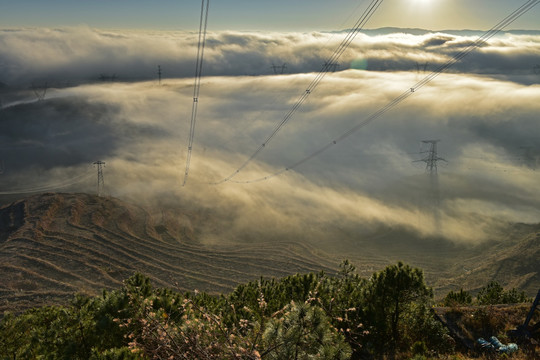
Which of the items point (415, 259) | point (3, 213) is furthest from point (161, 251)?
point (415, 259)

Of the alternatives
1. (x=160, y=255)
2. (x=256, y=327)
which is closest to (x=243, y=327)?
(x=256, y=327)

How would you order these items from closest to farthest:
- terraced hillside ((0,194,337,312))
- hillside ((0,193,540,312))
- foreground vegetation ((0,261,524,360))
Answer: foreground vegetation ((0,261,524,360)) < terraced hillside ((0,194,337,312)) < hillside ((0,193,540,312))

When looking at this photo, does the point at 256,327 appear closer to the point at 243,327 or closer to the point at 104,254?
the point at 243,327

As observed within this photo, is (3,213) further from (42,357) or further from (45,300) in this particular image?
(42,357)

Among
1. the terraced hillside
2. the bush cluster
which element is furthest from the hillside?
the bush cluster

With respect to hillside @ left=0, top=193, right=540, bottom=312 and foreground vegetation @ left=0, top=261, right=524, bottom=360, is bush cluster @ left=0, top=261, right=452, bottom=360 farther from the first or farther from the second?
hillside @ left=0, top=193, right=540, bottom=312

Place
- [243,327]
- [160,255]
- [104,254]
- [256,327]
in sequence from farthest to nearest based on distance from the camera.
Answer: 1. [160,255]
2. [104,254]
3. [243,327]
4. [256,327]

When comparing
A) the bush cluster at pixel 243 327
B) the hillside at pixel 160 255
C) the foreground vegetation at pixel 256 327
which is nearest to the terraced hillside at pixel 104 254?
the hillside at pixel 160 255

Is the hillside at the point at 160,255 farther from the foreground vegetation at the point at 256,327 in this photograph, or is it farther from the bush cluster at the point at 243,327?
the bush cluster at the point at 243,327
